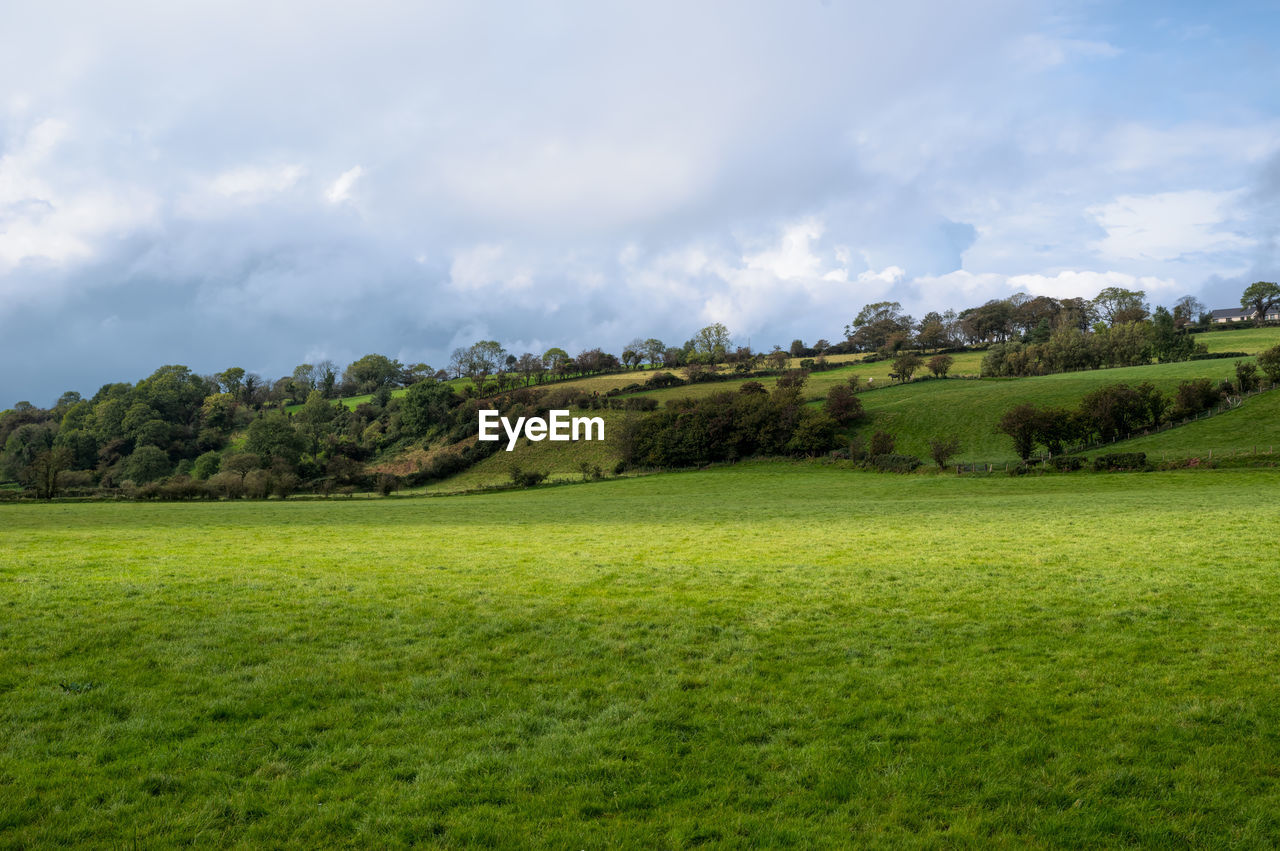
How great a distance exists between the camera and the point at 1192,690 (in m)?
9.45

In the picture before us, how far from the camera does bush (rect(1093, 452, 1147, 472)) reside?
51.4 meters

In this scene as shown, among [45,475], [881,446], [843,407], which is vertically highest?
[843,407]

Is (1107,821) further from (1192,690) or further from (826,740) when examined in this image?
(1192,690)

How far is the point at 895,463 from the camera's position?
210 ft

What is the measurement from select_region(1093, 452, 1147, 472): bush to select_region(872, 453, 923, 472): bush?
1448cm

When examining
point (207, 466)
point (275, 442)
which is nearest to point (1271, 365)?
point (275, 442)

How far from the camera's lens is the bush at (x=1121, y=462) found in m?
51.4

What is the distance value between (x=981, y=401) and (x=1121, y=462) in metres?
44.2

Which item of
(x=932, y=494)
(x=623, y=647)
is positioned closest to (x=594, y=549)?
(x=623, y=647)

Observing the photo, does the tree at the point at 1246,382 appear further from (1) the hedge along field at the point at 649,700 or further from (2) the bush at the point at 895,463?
(1) the hedge along field at the point at 649,700

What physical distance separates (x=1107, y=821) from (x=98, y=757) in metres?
11.0

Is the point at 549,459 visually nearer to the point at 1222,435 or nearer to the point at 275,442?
the point at 275,442

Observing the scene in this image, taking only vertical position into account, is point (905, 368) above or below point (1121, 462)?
above

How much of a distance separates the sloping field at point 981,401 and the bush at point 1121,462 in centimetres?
2092
